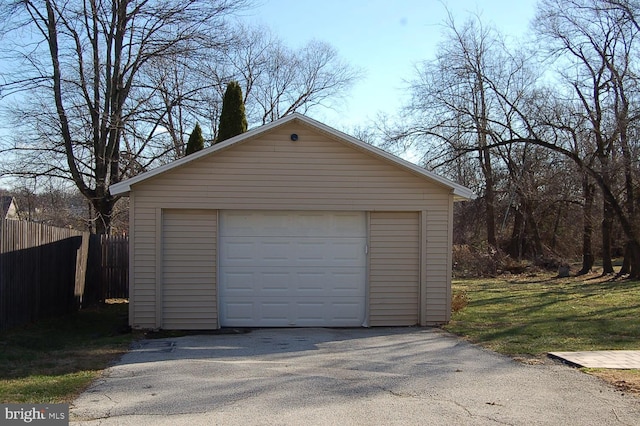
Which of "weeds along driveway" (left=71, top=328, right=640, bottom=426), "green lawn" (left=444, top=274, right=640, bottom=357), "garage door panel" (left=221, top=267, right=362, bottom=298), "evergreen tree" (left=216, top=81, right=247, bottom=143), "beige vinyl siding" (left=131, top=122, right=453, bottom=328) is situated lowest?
"green lawn" (left=444, top=274, right=640, bottom=357)

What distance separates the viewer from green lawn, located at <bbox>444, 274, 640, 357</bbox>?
34.2 feet

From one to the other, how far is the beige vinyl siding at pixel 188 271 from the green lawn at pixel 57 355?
107cm

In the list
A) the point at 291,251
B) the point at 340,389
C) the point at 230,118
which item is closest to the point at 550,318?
the point at 291,251

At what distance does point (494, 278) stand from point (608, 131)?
7981mm

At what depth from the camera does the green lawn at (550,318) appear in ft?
34.2

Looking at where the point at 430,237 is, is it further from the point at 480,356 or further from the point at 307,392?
the point at 307,392

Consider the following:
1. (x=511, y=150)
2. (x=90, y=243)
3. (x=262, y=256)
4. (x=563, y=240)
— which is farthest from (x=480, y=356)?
(x=563, y=240)

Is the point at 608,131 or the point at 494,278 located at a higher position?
the point at 608,131

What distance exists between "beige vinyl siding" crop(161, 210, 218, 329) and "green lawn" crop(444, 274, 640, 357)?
452 centimetres

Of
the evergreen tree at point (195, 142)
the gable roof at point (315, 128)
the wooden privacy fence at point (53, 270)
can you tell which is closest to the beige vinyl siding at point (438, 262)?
the gable roof at point (315, 128)

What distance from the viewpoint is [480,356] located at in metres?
9.29

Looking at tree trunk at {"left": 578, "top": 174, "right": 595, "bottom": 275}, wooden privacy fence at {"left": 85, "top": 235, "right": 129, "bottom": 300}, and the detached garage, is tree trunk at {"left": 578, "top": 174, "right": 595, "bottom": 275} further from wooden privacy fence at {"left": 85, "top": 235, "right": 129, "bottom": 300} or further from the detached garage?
wooden privacy fence at {"left": 85, "top": 235, "right": 129, "bottom": 300}

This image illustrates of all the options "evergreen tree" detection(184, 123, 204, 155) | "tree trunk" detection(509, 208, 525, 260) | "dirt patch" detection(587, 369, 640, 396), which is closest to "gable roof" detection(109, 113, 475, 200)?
"dirt patch" detection(587, 369, 640, 396)

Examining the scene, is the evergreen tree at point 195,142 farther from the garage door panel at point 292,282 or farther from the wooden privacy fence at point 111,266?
the garage door panel at point 292,282
